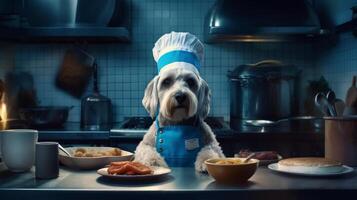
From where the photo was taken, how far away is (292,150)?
2.95 meters

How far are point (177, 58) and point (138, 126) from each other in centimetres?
123

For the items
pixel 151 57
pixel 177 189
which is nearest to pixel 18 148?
pixel 177 189

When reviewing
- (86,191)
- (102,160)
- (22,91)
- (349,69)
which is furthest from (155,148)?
(22,91)

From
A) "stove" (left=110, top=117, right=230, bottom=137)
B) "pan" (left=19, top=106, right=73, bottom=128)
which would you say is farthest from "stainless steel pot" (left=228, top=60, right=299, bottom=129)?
"pan" (left=19, top=106, right=73, bottom=128)

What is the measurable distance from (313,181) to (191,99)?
69 centimetres

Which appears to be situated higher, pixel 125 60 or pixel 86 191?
pixel 125 60

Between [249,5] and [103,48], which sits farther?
[103,48]

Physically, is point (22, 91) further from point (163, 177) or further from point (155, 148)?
point (163, 177)

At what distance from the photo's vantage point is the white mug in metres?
1.38

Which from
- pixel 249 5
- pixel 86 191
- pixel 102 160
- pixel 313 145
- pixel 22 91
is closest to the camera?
pixel 86 191

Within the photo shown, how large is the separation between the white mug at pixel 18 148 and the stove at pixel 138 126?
1449mm

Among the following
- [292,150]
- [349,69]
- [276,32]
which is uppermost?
[276,32]

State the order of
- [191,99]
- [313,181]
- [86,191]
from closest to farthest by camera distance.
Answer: [86,191], [313,181], [191,99]

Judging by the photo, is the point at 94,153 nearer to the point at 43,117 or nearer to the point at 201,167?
the point at 201,167
